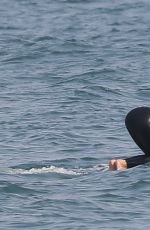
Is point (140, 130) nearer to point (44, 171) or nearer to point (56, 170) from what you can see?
point (56, 170)

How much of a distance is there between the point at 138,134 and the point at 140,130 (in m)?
0.08

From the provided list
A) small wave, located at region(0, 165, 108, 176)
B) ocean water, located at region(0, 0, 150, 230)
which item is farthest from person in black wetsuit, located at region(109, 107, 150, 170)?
small wave, located at region(0, 165, 108, 176)

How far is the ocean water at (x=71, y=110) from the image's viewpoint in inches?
499

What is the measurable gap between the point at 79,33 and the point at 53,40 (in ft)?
3.65

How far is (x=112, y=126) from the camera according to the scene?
728 inches

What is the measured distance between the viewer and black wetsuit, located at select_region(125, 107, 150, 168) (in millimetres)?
14211

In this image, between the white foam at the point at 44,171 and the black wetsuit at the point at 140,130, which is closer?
the black wetsuit at the point at 140,130

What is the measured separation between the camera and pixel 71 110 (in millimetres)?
20062

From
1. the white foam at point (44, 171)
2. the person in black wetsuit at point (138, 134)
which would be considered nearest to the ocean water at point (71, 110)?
the white foam at point (44, 171)

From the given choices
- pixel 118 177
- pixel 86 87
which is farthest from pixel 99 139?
pixel 86 87

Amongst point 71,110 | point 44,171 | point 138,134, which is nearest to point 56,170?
point 44,171

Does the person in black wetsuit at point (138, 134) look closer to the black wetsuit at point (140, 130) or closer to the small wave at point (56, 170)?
the black wetsuit at point (140, 130)

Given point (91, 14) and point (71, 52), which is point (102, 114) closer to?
point (71, 52)

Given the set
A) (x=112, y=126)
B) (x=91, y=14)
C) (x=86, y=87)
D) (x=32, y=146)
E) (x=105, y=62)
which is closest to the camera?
(x=32, y=146)
